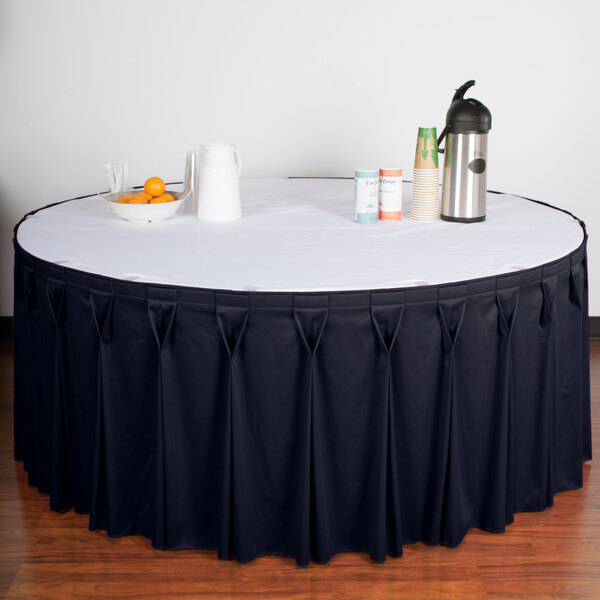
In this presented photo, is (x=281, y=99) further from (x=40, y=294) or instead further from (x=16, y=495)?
(x=16, y=495)

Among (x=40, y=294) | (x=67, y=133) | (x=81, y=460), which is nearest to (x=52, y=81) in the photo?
(x=67, y=133)

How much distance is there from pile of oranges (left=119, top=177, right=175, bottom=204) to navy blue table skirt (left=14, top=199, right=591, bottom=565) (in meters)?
0.40

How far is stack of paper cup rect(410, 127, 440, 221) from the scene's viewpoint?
2.42 m

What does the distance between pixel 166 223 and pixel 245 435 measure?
2.69ft

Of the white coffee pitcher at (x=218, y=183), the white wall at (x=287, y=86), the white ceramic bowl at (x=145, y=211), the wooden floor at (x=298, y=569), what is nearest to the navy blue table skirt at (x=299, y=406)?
the wooden floor at (x=298, y=569)

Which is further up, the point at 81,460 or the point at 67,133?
the point at 67,133

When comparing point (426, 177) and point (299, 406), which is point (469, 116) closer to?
point (426, 177)

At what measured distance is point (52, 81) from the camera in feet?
11.6

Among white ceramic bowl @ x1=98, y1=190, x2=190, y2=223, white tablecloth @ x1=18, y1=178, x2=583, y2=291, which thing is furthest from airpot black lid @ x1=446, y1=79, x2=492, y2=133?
white ceramic bowl @ x1=98, y1=190, x2=190, y2=223

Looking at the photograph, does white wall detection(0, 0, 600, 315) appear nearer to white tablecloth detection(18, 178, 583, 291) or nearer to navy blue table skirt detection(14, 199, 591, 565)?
white tablecloth detection(18, 178, 583, 291)

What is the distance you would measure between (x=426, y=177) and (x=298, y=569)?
1.17 meters

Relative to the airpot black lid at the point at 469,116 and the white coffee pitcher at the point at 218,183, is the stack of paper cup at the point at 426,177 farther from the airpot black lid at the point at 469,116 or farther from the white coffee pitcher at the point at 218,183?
the white coffee pitcher at the point at 218,183

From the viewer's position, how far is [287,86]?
3.55 meters

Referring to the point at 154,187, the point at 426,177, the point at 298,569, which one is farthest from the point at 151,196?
the point at 298,569
